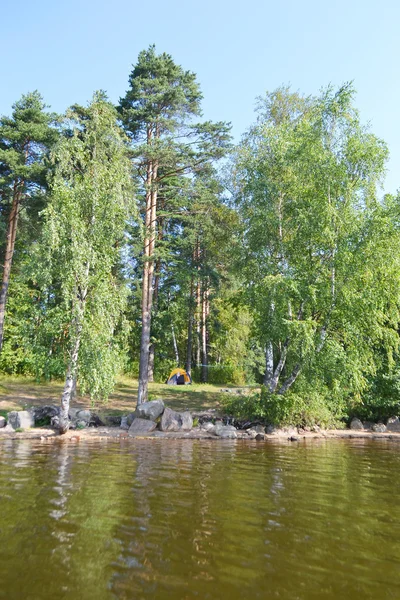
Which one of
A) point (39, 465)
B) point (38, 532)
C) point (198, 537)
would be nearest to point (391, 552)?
point (198, 537)

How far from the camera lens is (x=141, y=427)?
63.1 ft

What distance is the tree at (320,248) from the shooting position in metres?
19.6

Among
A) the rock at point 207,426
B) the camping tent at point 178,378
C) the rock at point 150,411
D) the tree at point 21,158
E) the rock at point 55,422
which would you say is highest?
the tree at point 21,158

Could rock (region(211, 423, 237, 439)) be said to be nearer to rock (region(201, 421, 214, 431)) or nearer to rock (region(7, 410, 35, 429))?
rock (region(201, 421, 214, 431))

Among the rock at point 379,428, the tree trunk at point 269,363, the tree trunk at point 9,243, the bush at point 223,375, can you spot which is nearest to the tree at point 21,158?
the tree trunk at point 9,243

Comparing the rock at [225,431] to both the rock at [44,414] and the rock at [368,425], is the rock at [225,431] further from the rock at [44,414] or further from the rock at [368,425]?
the rock at [368,425]

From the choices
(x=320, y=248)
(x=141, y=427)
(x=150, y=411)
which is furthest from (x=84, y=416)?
(x=320, y=248)

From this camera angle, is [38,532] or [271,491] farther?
[271,491]

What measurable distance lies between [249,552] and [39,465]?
7464 millimetres

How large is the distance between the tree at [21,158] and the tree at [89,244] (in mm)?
4306

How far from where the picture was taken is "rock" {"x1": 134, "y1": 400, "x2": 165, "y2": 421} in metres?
19.9

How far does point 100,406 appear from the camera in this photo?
23438 mm

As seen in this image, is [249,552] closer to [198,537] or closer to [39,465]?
[198,537]

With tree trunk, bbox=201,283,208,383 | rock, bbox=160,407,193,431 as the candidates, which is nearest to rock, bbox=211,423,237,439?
rock, bbox=160,407,193,431
